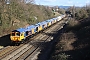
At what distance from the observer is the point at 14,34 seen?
29.8m

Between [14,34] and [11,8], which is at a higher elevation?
[11,8]

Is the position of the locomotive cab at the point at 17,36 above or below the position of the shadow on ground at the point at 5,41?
above

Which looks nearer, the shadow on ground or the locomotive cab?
the locomotive cab

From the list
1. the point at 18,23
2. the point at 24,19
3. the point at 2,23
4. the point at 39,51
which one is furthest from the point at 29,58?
the point at 24,19

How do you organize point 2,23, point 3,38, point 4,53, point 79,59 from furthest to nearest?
point 2,23
point 3,38
point 4,53
point 79,59

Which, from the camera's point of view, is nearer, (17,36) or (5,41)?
(17,36)

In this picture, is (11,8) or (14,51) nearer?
(14,51)

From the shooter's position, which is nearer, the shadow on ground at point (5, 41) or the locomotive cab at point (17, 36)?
the locomotive cab at point (17, 36)

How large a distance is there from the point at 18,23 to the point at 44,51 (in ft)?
74.7

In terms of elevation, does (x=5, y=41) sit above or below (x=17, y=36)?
below

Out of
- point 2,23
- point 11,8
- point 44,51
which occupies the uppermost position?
point 11,8

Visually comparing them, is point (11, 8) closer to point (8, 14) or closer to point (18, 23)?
point (8, 14)

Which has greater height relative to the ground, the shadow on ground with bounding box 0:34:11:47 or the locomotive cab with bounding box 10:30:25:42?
the locomotive cab with bounding box 10:30:25:42

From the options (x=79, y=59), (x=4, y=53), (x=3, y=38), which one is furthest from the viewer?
(x=3, y=38)
